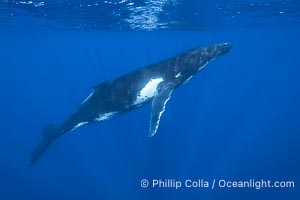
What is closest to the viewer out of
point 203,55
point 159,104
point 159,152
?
point 159,104

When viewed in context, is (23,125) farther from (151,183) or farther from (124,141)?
(151,183)

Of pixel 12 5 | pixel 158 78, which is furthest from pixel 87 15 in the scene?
pixel 158 78

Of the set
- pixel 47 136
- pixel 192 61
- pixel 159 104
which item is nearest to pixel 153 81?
pixel 159 104

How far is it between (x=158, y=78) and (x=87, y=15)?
17677mm

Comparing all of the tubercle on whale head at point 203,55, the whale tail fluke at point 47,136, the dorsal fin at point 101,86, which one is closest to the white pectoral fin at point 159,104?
the tubercle on whale head at point 203,55

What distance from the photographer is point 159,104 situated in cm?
856

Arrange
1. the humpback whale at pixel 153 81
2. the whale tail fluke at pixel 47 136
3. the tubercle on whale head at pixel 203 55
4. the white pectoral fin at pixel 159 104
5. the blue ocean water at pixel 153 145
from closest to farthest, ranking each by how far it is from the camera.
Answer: the white pectoral fin at pixel 159 104 < the tubercle on whale head at pixel 203 55 < the humpback whale at pixel 153 81 < the whale tail fluke at pixel 47 136 < the blue ocean water at pixel 153 145

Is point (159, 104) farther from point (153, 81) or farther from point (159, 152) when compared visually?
point (159, 152)

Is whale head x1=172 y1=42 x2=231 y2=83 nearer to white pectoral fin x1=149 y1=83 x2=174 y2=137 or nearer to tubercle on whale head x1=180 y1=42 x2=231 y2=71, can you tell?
tubercle on whale head x1=180 y1=42 x2=231 y2=71

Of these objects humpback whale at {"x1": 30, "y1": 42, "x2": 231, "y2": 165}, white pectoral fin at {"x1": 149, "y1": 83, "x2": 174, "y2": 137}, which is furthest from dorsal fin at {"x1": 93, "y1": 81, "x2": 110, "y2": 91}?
white pectoral fin at {"x1": 149, "y1": 83, "x2": 174, "y2": 137}

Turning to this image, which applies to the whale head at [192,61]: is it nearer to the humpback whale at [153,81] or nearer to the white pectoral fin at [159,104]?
the humpback whale at [153,81]

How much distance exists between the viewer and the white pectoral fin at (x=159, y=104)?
834 cm

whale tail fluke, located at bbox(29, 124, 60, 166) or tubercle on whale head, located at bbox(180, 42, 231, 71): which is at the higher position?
tubercle on whale head, located at bbox(180, 42, 231, 71)

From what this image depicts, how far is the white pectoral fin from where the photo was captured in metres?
8.34
